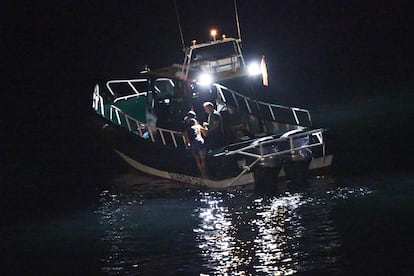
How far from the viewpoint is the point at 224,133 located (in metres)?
25.5

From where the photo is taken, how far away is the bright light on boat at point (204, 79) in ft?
85.0

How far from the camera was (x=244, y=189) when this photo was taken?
24.8 m

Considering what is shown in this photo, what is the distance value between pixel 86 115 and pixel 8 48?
25.3m

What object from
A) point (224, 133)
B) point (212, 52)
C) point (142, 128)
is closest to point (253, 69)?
point (212, 52)

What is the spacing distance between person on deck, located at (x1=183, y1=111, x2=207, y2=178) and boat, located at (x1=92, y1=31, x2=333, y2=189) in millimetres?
149

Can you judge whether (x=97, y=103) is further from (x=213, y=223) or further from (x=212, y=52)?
(x=213, y=223)

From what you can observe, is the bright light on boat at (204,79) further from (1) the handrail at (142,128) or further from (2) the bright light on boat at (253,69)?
(1) the handrail at (142,128)

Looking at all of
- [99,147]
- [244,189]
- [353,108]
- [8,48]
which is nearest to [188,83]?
[244,189]

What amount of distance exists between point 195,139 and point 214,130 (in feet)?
1.74

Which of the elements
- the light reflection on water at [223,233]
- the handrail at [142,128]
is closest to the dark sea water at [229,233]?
the light reflection on water at [223,233]

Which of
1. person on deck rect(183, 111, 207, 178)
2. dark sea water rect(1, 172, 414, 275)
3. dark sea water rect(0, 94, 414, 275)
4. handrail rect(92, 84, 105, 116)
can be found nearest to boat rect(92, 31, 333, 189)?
person on deck rect(183, 111, 207, 178)

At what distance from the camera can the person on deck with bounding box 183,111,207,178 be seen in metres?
24.7

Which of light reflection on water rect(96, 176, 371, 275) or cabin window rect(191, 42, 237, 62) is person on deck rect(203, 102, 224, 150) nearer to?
light reflection on water rect(96, 176, 371, 275)

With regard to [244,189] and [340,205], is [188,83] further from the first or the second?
[340,205]
